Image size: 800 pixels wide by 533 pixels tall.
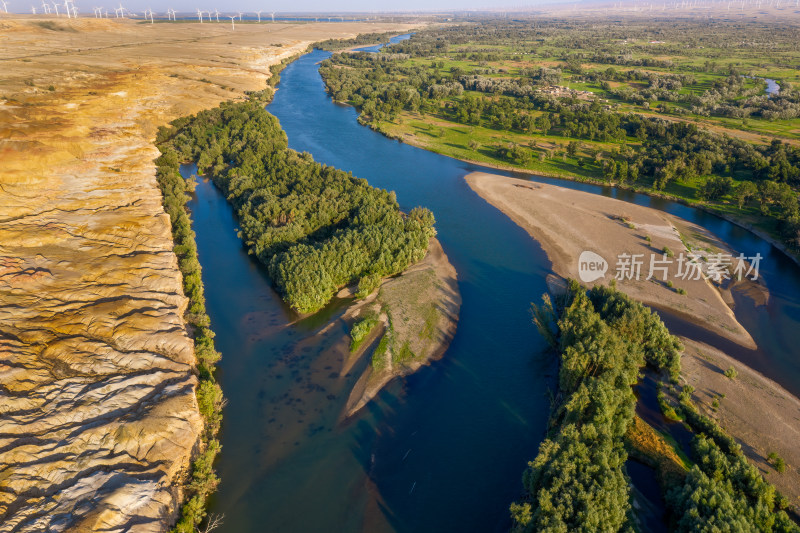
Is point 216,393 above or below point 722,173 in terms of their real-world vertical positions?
below

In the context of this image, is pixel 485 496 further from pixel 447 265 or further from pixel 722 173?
pixel 722 173

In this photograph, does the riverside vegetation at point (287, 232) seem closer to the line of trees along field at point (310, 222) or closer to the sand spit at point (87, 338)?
the line of trees along field at point (310, 222)

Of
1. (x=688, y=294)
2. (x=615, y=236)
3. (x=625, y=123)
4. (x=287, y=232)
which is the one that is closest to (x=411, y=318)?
(x=287, y=232)

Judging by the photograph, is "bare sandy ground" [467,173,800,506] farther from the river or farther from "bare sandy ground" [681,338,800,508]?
the river

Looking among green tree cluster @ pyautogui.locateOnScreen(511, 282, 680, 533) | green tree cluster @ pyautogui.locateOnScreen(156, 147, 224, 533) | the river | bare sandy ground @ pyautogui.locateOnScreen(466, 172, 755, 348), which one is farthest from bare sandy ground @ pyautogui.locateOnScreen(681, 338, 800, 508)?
green tree cluster @ pyautogui.locateOnScreen(156, 147, 224, 533)

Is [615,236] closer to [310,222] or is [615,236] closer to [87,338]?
[310,222]

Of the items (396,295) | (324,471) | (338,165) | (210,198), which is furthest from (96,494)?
(338,165)

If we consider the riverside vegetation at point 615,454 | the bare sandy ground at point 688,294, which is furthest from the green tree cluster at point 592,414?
the bare sandy ground at point 688,294
